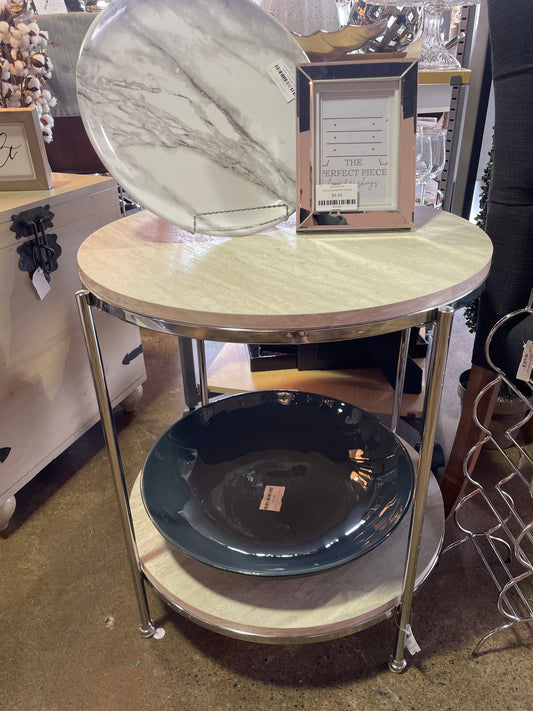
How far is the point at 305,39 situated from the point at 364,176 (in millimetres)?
382

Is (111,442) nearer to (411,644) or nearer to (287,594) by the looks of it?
(287,594)

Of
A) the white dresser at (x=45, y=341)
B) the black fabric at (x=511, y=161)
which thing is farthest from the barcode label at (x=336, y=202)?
the white dresser at (x=45, y=341)

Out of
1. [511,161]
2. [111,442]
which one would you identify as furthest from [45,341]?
[511,161]

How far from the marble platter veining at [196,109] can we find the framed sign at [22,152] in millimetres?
493

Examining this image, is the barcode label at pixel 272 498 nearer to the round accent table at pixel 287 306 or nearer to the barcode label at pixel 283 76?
the round accent table at pixel 287 306

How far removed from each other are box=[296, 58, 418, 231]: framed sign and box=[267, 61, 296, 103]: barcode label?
7cm

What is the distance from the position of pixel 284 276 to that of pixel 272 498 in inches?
18.0

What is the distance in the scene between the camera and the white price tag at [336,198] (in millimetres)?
777

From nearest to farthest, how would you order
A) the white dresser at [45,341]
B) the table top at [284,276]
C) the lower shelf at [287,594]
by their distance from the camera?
1. the table top at [284,276]
2. the lower shelf at [287,594]
3. the white dresser at [45,341]

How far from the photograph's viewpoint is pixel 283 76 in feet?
2.64

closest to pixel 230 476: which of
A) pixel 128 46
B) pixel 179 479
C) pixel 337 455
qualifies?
pixel 179 479

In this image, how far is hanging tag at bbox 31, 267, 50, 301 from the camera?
3.70ft

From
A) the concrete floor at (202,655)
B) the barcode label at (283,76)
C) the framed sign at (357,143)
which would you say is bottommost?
the concrete floor at (202,655)

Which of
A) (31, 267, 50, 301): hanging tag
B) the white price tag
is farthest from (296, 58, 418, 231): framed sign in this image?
(31, 267, 50, 301): hanging tag
